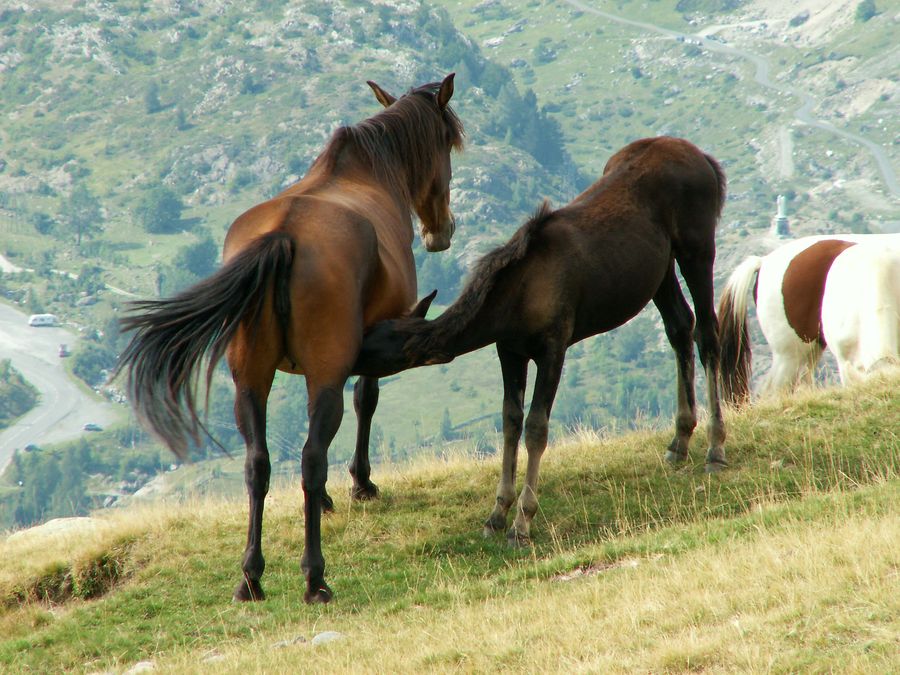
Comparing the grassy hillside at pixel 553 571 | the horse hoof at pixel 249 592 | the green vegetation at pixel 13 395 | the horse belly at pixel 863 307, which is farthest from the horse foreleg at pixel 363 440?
the green vegetation at pixel 13 395

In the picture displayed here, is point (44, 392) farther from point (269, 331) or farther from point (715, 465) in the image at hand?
point (269, 331)

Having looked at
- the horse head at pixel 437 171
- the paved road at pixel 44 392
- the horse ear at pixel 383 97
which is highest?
the horse ear at pixel 383 97

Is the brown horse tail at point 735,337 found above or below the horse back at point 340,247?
below

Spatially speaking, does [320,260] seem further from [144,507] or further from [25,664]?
[144,507]

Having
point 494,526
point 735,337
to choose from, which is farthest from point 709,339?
point 735,337

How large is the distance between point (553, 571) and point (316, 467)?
172 cm

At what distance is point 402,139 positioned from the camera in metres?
9.37

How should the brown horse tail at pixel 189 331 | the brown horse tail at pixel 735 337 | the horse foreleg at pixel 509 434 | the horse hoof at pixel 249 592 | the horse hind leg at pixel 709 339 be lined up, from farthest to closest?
the brown horse tail at pixel 735 337
the horse hind leg at pixel 709 339
the horse foreleg at pixel 509 434
the horse hoof at pixel 249 592
the brown horse tail at pixel 189 331

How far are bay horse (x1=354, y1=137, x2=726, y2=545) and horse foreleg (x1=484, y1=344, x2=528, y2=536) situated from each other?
10 mm

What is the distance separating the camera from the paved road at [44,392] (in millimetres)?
147000

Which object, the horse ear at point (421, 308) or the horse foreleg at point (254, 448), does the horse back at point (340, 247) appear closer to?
the horse ear at point (421, 308)

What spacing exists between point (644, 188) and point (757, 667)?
5.22m

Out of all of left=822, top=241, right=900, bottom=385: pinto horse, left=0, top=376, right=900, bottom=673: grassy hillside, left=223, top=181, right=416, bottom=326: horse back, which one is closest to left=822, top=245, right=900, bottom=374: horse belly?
left=822, top=241, right=900, bottom=385: pinto horse

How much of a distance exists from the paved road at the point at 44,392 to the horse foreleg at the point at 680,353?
451ft
